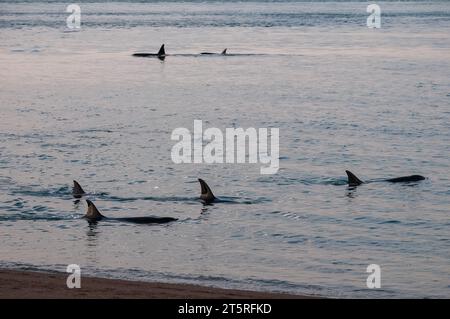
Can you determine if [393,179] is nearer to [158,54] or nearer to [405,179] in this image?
[405,179]

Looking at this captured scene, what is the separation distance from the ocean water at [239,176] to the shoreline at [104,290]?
1047mm

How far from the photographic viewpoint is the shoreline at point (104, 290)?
14.5m

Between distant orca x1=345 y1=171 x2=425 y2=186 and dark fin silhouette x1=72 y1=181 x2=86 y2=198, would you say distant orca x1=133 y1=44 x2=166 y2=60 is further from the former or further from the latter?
dark fin silhouette x1=72 y1=181 x2=86 y2=198

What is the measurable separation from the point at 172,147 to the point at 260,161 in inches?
147

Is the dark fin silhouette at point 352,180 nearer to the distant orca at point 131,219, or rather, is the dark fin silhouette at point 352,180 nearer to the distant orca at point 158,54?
the distant orca at point 131,219

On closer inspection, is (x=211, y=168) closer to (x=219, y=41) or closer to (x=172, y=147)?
(x=172, y=147)

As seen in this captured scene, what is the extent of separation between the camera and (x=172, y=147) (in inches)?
1246

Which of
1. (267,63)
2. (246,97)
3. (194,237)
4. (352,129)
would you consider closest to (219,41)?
(267,63)

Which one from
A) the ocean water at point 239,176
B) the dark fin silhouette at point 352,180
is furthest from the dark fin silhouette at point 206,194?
the dark fin silhouette at point 352,180

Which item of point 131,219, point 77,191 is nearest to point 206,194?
point 131,219

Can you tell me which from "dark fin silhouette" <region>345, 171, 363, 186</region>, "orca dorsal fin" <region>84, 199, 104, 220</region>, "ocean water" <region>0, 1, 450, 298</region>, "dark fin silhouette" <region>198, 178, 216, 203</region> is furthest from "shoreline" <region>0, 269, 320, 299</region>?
"dark fin silhouette" <region>345, 171, 363, 186</region>

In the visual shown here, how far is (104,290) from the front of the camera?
593 inches

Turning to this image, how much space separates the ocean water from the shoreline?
105 cm

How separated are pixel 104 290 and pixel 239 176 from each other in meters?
12.0
